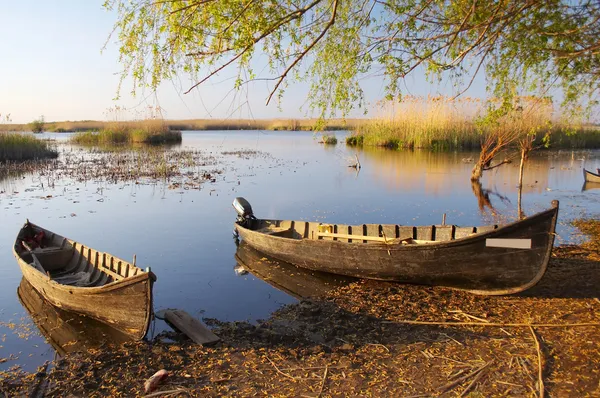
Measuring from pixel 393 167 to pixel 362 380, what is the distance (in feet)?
67.0

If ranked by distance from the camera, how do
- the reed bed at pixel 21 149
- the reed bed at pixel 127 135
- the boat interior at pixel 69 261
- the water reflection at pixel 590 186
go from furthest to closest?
the reed bed at pixel 127 135
the reed bed at pixel 21 149
the water reflection at pixel 590 186
the boat interior at pixel 69 261

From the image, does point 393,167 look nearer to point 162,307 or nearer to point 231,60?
point 162,307

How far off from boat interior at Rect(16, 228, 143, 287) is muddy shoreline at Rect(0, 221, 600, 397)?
1.80 m

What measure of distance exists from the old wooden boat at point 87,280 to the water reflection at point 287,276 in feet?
8.70

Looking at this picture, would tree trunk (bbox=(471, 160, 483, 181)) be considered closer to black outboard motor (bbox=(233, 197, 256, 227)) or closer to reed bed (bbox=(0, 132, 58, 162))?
black outboard motor (bbox=(233, 197, 256, 227))

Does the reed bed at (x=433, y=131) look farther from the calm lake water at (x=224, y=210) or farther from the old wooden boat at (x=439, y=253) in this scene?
the old wooden boat at (x=439, y=253)

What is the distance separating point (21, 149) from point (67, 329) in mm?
22874

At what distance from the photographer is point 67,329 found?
6195 mm

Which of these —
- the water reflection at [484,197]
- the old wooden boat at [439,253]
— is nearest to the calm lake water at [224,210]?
the water reflection at [484,197]

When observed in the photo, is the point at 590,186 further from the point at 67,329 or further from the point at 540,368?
the point at 67,329

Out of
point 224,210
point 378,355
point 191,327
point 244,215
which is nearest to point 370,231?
point 244,215

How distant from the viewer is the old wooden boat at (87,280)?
211 inches

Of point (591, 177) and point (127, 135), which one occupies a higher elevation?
point (127, 135)

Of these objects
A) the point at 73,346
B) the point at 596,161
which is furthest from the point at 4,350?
the point at 596,161
